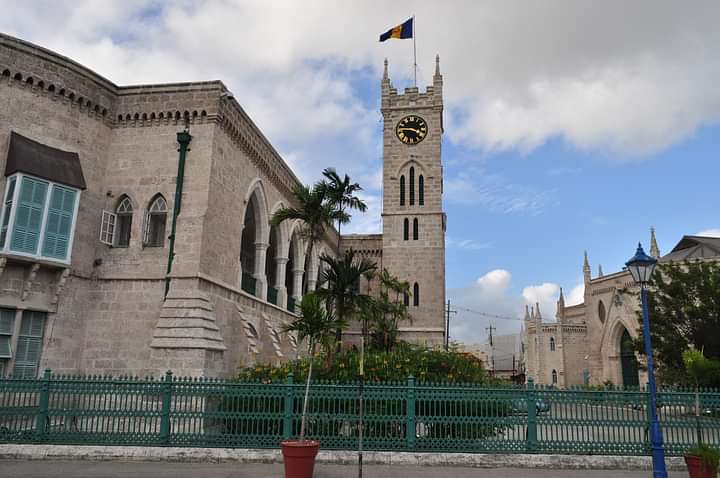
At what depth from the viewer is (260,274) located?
20.4 m

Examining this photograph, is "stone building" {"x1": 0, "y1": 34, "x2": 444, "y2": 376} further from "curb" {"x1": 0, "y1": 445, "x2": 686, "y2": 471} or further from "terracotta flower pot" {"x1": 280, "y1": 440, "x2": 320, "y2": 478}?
"terracotta flower pot" {"x1": 280, "y1": 440, "x2": 320, "y2": 478}

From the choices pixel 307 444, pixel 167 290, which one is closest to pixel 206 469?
pixel 307 444

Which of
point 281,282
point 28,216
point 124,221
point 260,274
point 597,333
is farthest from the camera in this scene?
point 597,333

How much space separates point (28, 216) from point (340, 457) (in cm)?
1009

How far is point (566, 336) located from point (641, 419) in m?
42.0

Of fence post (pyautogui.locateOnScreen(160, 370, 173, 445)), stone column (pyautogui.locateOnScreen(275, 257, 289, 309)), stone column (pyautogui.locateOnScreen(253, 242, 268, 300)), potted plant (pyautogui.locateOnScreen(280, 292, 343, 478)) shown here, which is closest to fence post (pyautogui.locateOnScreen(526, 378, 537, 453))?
potted plant (pyautogui.locateOnScreen(280, 292, 343, 478))

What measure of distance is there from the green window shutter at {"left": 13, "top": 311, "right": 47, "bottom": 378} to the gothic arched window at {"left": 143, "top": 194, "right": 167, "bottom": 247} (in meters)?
3.48

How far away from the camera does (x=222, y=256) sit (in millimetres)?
16562

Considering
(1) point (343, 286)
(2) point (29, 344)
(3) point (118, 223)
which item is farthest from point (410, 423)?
(3) point (118, 223)

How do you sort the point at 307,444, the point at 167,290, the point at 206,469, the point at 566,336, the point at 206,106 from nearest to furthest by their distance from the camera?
the point at 307,444
the point at 206,469
the point at 167,290
the point at 206,106
the point at 566,336

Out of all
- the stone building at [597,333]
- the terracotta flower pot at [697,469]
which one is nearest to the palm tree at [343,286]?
the terracotta flower pot at [697,469]

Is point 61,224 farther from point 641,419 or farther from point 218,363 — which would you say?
point 641,419

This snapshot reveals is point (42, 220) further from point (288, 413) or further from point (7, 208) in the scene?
point (288, 413)

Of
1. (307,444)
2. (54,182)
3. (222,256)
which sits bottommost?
(307,444)
